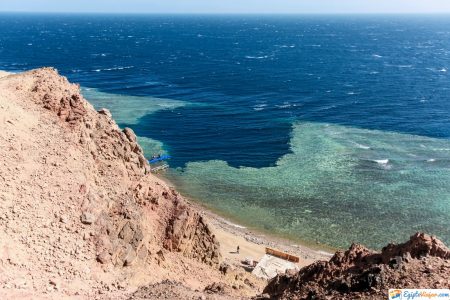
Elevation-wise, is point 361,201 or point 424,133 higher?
point 424,133

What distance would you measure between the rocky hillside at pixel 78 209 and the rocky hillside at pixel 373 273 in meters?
9.90

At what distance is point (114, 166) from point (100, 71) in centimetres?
13910

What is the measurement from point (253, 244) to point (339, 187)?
75.3 feet

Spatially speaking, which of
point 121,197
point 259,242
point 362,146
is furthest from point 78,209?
point 362,146

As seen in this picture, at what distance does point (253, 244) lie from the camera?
56.9 m

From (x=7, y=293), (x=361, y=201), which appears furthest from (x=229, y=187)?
(x=7, y=293)

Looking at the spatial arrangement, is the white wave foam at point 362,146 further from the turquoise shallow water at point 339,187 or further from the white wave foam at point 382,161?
the white wave foam at point 382,161

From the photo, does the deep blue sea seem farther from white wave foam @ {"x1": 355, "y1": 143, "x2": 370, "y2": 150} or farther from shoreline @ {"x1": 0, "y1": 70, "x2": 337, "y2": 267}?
shoreline @ {"x1": 0, "y1": 70, "x2": 337, "y2": 267}

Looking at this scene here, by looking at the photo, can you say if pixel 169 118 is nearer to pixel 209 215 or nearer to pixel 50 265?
pixel 209 215

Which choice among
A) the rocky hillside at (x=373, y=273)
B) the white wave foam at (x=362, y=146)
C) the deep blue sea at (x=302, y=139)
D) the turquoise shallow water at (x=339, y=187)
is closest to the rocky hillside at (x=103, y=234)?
the rocky hillside at (x=373, y=273)

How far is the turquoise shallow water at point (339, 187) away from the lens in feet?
205

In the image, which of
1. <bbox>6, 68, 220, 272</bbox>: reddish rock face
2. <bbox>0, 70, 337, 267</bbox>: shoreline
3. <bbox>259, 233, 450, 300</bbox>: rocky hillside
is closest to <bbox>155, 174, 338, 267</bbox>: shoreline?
<bbox>0, 70, 337, 267</bbox>: shoreline

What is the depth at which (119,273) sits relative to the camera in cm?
2877

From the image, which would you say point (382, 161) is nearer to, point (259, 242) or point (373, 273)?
point (259, 242)
